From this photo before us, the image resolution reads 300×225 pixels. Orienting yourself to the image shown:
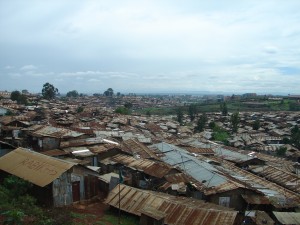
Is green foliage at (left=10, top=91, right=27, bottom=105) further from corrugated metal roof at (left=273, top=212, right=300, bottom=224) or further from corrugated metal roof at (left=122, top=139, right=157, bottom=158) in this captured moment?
corrugated metal roof at (left=273, top=212, right=300, bottom=224)

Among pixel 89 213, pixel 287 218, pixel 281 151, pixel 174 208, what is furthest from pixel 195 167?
pixel 281 151

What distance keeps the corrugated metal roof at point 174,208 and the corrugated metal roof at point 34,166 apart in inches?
143

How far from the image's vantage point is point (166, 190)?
23469 mm

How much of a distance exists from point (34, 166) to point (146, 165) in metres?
9.33

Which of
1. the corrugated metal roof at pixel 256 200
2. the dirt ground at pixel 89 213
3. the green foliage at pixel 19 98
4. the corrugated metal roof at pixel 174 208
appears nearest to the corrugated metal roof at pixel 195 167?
the corrugated metal roof at pixel 256 200

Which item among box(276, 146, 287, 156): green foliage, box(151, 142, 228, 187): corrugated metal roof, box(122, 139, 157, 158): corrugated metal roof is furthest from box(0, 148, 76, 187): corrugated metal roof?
box(276, 146, 287, 156): green foliage

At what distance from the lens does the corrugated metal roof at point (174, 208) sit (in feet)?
54.2

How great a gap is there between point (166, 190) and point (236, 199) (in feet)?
16.4

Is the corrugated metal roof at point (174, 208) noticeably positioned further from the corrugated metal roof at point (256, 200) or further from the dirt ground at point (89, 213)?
the corrugated metal roof at point (256, 200)

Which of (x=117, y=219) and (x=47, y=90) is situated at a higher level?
(x=47, y=90)

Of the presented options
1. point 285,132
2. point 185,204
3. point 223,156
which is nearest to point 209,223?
point 185,204

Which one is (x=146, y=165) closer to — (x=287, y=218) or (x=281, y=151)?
(x=287, y=218)

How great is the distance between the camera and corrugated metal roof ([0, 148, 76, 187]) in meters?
19.6

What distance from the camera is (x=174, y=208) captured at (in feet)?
58.4
